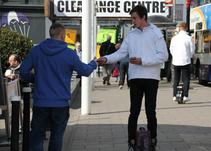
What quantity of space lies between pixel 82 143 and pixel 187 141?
1.48 meters

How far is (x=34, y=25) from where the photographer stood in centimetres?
2362

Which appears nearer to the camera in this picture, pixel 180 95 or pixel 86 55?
pixel 86 55

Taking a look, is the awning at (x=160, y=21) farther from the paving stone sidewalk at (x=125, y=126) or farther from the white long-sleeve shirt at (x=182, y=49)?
the white long-sleeve shirt at (x=182, y=49)

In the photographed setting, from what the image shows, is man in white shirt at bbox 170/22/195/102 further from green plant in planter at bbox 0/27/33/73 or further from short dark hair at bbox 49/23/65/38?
short dark hair at bbox 49/23/65/38

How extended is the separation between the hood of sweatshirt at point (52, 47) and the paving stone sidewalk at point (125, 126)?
1861mm

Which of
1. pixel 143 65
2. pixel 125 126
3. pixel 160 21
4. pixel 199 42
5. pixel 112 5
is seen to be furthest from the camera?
pixel 112 5

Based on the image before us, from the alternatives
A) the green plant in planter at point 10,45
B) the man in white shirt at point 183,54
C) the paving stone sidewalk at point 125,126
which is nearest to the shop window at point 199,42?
the paving stone sidewalk at point 125,126

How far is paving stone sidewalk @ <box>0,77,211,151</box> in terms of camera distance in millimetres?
6332

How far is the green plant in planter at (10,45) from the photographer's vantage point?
40.8ft

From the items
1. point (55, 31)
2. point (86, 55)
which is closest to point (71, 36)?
point (86, 55)

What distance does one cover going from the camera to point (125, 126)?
785 cm

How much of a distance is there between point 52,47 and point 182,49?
6542mm

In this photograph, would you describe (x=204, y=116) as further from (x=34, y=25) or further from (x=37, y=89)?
(x=34, y=25)

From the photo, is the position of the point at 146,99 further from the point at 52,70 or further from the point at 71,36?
the point at 71,36
